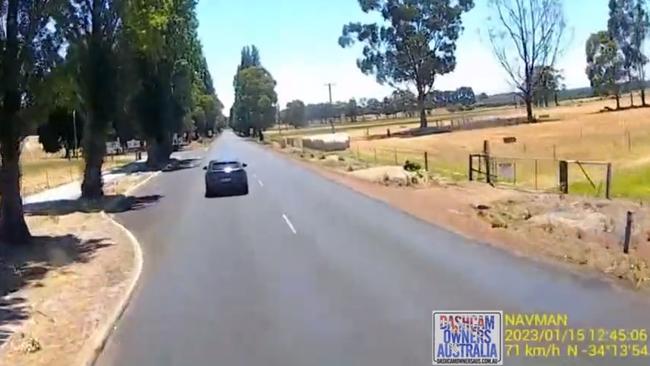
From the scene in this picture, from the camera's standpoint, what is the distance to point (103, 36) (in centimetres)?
3206

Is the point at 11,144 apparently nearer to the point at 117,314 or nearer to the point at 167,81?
the point at 117,314

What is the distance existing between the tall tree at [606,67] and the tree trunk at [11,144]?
386ft

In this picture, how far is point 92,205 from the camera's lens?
30.1 meters

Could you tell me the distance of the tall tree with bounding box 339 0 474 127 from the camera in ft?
349

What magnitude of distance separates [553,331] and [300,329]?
2818 mm

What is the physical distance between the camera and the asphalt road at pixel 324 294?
28.8ft

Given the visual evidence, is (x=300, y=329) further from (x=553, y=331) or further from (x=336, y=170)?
(x=336, y=170)

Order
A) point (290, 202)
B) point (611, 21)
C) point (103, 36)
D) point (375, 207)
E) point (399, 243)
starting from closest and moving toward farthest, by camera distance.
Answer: point (399, 243) → point (375, 207) → point (290, 202) → point (103, 36) → point (611, 21)

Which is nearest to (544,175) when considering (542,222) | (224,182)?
(224,182)

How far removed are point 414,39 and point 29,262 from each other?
9339 centimetres

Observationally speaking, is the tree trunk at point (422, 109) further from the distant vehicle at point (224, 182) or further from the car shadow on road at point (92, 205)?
the car shadow on road at point (92, 205)

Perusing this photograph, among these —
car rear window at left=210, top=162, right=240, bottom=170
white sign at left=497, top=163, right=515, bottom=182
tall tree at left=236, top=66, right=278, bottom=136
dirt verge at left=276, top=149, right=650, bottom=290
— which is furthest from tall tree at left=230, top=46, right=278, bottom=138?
dirt verge at left=276, top=149, right=650, bottom=290

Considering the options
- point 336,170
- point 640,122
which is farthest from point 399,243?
point 640,122

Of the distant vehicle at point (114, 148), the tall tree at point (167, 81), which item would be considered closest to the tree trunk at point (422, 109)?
the distant vehicle at point (114, 148)
